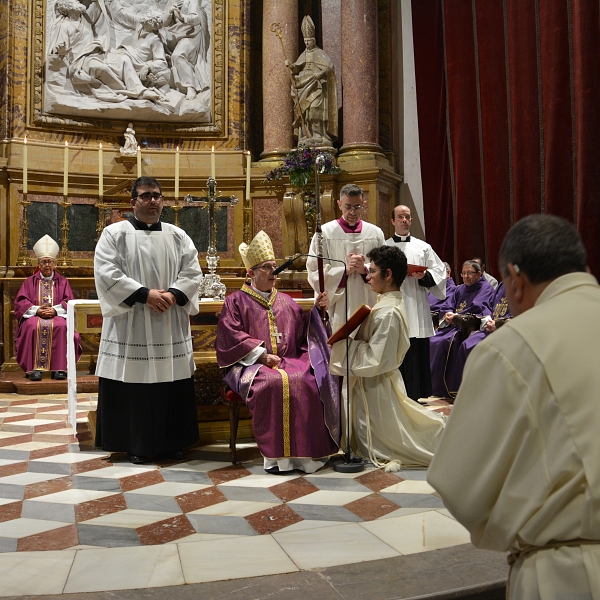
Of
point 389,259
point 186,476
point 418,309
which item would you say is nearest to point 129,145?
point 418,309

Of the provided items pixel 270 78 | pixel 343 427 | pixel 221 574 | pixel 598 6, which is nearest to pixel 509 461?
pixel 221 574

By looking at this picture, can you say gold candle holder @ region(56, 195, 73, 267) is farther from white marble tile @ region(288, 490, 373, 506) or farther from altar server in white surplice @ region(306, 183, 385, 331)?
white marble tile @ region(288, 490, 373, 506)

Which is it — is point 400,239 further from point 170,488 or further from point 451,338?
point 170,488

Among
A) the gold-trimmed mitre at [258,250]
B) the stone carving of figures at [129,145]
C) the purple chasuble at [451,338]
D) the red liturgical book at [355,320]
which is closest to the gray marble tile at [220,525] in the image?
the red liturgical book at [355,320]

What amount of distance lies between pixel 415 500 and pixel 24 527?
1930 millimetres

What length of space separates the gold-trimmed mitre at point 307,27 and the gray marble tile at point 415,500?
6.51 metres

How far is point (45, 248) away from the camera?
8.20 m

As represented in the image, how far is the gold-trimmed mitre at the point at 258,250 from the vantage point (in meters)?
4.84

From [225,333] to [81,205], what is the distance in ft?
15.9

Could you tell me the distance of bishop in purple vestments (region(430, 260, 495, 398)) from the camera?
24.2 feet

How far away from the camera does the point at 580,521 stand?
141 centimetres

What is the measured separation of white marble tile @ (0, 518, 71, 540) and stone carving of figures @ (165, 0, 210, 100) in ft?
22.2

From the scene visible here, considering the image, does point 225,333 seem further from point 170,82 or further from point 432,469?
point 170,82

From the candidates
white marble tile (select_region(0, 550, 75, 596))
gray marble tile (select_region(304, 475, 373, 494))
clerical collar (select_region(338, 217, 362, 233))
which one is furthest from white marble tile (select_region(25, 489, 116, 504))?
clerical collar (select_region(338, 217, 362, 233))
